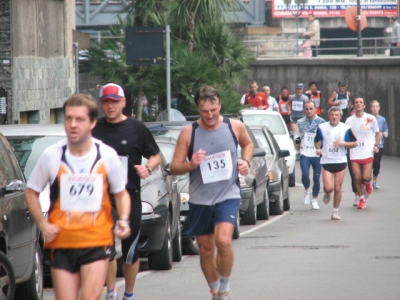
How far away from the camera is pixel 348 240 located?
45.8ft

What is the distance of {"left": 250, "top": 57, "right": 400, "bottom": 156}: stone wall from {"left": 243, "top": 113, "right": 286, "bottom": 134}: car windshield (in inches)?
368

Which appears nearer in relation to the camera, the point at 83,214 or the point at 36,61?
the point at 83,214

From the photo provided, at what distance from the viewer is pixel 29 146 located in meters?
10.6

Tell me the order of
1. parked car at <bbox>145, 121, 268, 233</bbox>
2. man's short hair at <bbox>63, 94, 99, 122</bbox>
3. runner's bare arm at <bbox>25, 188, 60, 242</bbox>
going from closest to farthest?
1. runner's bare arm at <bbox>25, 188, 60, 242</bbox>
2. man's short hair at <bbox>63, 94, 99, 122</bbox>
3. parked car at <bbox>145, 121, 268, 233</bbox>

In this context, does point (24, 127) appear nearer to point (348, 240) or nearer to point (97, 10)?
point (348, 240)

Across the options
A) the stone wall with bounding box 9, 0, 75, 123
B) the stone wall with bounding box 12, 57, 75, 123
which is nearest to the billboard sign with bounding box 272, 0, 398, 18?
the stone wall with bounding box 9, 0, 75, 123

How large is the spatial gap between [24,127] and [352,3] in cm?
5489

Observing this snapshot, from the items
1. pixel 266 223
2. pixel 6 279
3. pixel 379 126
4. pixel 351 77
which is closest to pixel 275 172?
pixel 266 223

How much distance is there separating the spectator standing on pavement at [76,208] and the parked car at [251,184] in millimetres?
7955

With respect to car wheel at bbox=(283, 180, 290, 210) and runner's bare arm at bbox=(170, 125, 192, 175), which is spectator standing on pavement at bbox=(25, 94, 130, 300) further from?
car wheel at bbox=(283, 180, 290, 210)

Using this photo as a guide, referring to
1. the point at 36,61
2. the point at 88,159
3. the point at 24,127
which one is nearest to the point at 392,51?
the point at 36,61

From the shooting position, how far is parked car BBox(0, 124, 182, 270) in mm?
10586

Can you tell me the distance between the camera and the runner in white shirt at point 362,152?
18641 millimetres

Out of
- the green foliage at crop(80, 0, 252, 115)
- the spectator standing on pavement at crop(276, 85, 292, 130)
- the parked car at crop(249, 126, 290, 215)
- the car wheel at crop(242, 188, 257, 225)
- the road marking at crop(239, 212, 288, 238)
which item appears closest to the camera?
the road marking at crop(239, 212, 288, 238)
